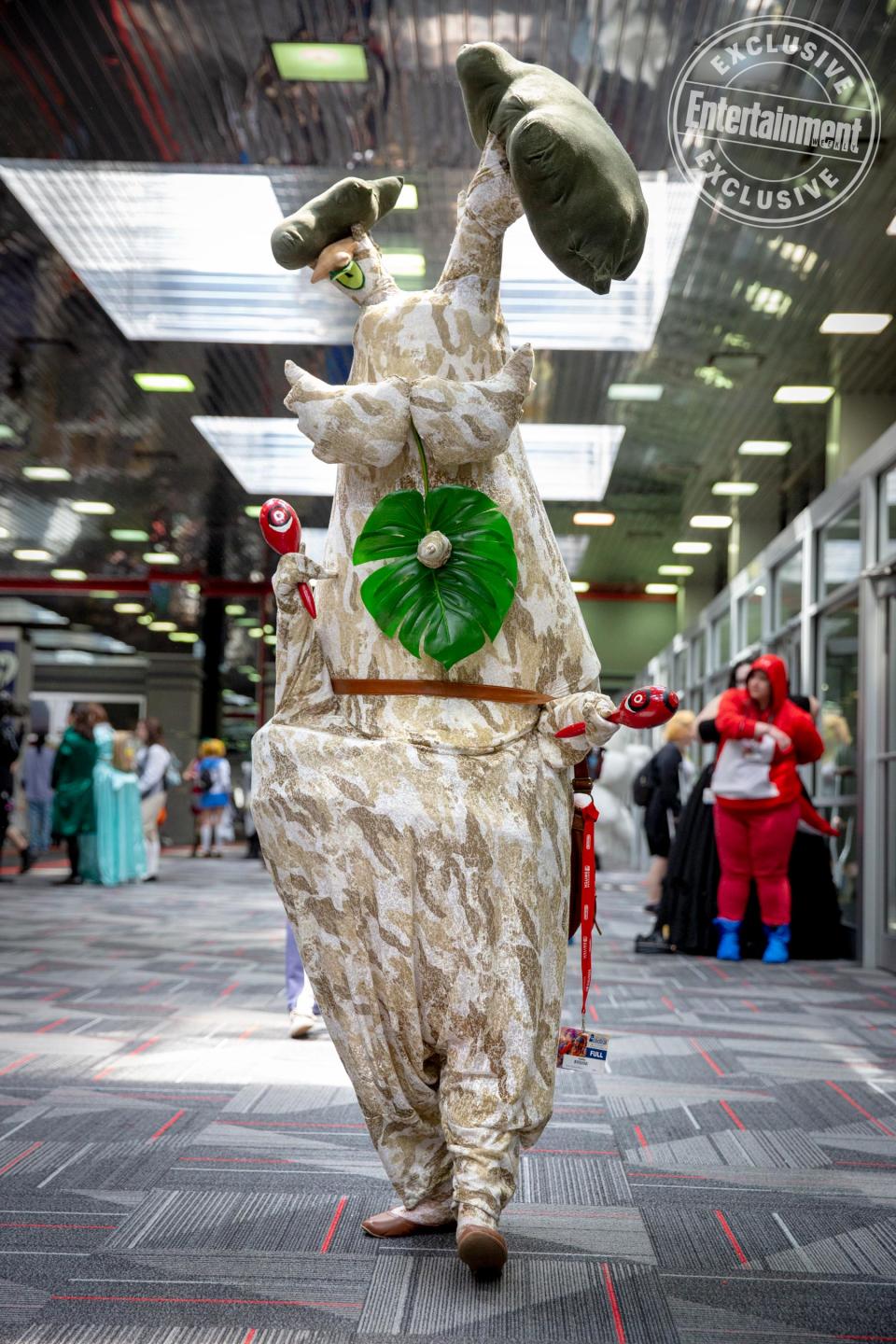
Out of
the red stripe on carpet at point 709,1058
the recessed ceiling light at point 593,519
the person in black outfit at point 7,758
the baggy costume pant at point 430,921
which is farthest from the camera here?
the recessed ceiling light at point 593,519

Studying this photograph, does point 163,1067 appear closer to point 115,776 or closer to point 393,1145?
point 393,1145

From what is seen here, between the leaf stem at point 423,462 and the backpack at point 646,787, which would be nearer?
the leaf stem at point 423,462

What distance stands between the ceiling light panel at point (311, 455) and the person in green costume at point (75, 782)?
2.77 metres

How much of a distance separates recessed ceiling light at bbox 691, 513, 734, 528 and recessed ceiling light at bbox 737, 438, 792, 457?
7.60ft

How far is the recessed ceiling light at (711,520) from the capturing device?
13188 millimetres

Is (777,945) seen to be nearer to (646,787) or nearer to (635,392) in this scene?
(646,787)

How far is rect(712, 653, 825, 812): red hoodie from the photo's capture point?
7.26m

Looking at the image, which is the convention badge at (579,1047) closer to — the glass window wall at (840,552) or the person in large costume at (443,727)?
the person in large costume at (443,727)

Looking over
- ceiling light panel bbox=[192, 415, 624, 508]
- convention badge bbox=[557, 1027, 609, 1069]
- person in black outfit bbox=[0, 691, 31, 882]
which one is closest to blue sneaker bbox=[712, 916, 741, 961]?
ceiling light panel bbox=[192, 415, 624, 508]

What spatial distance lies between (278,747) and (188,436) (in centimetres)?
927

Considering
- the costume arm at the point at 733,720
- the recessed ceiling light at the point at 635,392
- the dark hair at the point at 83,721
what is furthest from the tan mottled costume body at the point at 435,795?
the dark hair at the point at 83,721

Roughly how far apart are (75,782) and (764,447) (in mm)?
6716

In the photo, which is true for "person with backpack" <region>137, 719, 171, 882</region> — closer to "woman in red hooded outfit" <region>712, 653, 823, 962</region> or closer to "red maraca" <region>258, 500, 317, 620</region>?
"woman in red hooded outfit" <region>712, 653, 823, 962</region>

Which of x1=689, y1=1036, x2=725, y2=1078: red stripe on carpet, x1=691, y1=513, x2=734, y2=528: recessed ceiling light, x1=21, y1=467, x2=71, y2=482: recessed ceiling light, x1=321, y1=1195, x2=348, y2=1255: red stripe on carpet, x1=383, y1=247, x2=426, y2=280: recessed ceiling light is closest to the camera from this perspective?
x1=321, y1=1195, x2=348, y2=1255: red stripe on carpet
